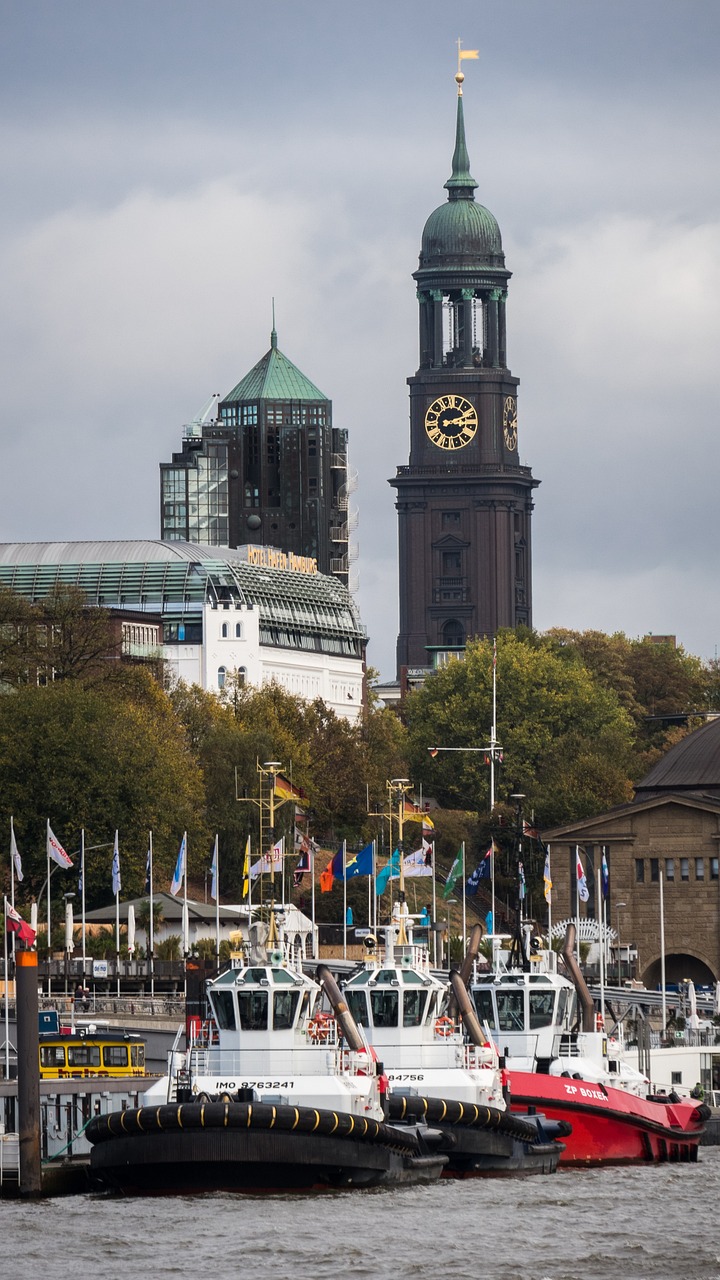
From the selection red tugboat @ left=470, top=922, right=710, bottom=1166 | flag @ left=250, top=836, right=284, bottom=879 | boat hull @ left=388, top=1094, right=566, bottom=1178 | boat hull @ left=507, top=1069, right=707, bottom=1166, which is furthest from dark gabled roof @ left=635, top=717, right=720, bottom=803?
boat hull @ left=388, top=1094, right=566, bottom=1178

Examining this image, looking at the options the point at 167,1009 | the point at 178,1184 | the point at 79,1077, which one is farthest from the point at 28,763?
the point at 178,1184

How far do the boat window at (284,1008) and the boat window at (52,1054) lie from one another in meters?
8.95

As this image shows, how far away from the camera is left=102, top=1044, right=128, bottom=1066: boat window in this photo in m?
92.1

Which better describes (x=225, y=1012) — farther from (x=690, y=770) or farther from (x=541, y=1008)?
(x=690, y=770)

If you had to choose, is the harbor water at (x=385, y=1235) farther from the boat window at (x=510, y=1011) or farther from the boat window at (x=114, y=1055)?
Result: the boat window at (x=510, y=1011)

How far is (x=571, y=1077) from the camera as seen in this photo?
92688 millimetres

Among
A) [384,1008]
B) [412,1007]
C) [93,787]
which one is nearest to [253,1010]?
[384,1008]

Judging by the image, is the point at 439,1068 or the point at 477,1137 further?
the point at 439,1068

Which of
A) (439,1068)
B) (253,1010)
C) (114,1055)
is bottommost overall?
(439,1068)

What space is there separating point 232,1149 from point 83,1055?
13.7 metres

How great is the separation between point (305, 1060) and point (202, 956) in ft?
180

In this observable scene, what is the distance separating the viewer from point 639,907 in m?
173

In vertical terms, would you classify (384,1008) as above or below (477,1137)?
above

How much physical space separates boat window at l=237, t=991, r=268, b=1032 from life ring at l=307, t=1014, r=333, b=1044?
1335 millimetres
